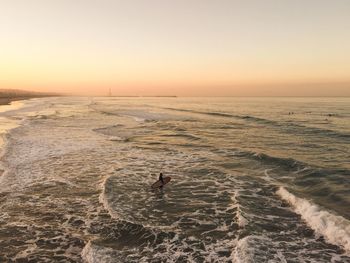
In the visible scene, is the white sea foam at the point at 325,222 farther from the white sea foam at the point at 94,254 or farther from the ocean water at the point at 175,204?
the white sea foam at the point at 94,254

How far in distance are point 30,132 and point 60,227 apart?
2893 centimetres

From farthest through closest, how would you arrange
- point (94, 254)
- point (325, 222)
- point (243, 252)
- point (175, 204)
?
point (175, 204), point (325, 222), point (243, 252), point (94, 254)

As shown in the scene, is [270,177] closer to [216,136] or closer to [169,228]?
[169,228]

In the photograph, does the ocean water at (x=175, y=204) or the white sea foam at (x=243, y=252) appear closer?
the white sea foam at (x=243, y=252)

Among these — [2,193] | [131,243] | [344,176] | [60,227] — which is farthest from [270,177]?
[2,193]

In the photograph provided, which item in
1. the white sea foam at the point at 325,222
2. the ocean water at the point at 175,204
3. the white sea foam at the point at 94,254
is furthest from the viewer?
the white sea foam at the point at 325,222

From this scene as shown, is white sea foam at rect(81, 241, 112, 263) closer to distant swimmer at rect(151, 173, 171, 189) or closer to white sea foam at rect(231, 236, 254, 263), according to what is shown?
white sea foam at rect(231, 236, 254, 263)

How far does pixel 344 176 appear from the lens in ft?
65.3

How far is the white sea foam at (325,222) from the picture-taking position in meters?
11.8

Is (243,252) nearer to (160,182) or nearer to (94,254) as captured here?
(94,254)

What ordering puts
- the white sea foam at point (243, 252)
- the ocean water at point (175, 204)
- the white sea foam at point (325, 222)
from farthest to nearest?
the white sea foam at point (325, 222)
the ocean water at point (175, 204)
the white sea foam at point (243, 252)

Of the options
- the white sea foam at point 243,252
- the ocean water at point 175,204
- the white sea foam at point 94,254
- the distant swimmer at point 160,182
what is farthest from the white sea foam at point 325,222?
the white sea foam at point 94,254

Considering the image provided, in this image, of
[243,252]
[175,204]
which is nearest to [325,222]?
[243,252]

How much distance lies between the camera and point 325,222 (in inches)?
511
